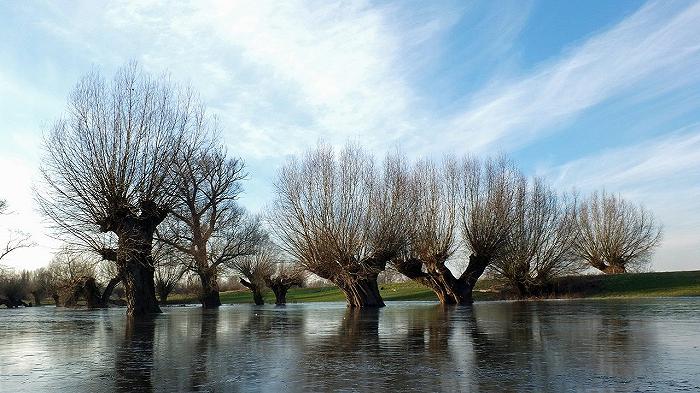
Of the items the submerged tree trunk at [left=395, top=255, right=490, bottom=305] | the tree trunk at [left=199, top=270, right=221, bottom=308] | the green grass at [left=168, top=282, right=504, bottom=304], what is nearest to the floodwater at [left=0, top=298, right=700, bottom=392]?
the submerged tree trunk at [left=395, top=255, right=490, bottom=305]

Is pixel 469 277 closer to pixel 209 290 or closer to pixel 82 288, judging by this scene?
pixel 209 290

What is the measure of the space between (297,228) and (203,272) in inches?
457

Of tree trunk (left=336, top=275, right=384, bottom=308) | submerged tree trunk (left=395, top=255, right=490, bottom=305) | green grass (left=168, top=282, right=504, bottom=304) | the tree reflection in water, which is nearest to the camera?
the tree reflection in water

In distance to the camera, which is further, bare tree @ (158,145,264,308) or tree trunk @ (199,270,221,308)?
tree trunk @ (199,270,221,308)

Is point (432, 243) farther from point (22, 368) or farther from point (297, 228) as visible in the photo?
point (22, 368)

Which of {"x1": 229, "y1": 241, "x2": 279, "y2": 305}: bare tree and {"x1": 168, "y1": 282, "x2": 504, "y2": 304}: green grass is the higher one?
{"x1": 229, "y1": 241, "x2": 279, "y2": 305}: bare tree

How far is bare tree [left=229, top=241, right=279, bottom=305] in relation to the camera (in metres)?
56.4

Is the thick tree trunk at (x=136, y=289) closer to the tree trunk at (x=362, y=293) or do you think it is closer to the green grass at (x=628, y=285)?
the tree trunk at (x=362, y=293)

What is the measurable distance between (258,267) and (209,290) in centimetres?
1250

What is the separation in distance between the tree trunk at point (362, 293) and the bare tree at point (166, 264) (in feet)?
37.6

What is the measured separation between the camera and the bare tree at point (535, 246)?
43312 mm

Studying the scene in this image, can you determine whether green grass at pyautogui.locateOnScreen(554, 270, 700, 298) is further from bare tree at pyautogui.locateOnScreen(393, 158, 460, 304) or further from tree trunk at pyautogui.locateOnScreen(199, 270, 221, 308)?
tree trunk at pyautogui.locateOnScreen(199, 270, 221, 308)

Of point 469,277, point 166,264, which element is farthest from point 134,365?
point 469,277

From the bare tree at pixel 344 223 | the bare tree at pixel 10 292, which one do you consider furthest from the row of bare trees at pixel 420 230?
the bare tree at pixel 10 292
